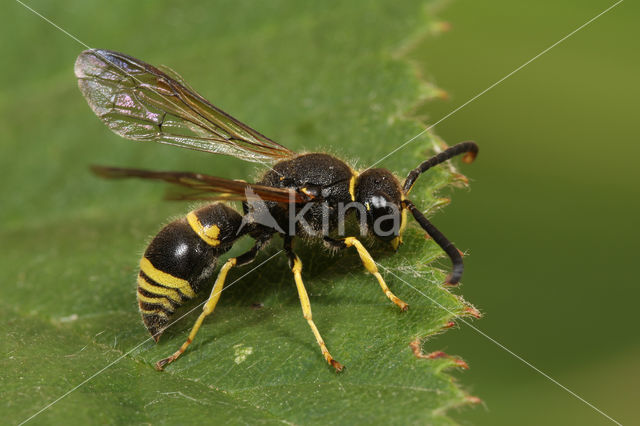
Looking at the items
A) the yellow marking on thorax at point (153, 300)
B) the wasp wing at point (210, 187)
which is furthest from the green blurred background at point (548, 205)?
the yellow marking on thorax at point (153, 300)

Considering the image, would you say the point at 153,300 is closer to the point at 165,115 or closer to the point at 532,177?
the point at 165,115

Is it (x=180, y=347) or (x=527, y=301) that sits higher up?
(x=180, y=347)

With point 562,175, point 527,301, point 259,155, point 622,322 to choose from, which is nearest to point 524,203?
point 562,175

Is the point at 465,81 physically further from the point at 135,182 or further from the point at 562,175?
the point at 135,182

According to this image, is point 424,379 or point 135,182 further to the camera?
point 135,182

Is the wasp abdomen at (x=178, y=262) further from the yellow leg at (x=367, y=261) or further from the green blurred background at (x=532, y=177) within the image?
the green blurred background at (x=532, y=177)

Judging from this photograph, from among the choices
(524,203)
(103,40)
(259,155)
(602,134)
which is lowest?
(524,203)

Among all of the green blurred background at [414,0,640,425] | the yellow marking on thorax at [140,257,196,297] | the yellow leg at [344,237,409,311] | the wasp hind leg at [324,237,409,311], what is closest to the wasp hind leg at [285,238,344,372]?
the wasp hind leg at [324,237,409,311]

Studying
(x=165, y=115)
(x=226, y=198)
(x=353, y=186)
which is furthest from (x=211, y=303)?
(x=165, y=115)

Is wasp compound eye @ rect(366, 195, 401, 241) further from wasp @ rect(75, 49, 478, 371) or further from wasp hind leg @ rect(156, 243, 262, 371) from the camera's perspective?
wasp hind leg @ rect(156, 243, 262, 371)
